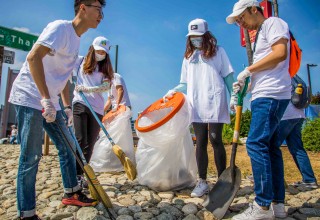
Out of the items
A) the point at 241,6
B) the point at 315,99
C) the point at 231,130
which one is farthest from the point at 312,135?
the point at 315,99

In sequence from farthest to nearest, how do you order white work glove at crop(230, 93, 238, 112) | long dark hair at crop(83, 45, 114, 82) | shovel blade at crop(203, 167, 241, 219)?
1. long dark hair at crop(83, 45, 114, 82)
2. white work glove at crop(230, 93, 238, 112)
3. shovel blade at crop(203, 167, 241, 219)

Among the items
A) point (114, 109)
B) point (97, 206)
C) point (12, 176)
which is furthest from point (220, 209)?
point (12, 176)

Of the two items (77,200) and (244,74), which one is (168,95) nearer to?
(244,74)

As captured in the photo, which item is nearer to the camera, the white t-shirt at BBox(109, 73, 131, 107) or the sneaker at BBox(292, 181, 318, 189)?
the sneaker at BBox(292, 181, 318, 189)

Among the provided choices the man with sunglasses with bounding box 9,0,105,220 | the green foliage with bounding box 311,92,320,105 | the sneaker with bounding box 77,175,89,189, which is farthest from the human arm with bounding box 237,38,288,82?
the green foliage with bounding box 311,92,320,105

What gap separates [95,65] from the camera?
3400 millimetres

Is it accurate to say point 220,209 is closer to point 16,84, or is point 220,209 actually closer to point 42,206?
point 42,206

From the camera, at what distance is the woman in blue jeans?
304cm

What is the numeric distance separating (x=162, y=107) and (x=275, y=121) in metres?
1.28

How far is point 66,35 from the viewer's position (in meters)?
2.04

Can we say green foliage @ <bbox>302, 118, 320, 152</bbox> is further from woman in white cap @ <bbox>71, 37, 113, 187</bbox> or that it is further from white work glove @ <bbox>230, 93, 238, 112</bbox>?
woman in white cap @ <bbox>71, 37, 113, 187</bbox>

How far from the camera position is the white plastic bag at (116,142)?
3977 millimetres

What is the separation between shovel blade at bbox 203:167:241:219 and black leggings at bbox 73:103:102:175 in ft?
5.01

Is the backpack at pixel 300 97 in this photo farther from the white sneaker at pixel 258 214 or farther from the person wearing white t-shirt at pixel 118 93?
the person wearing white t-shirt at pixel 118 93
